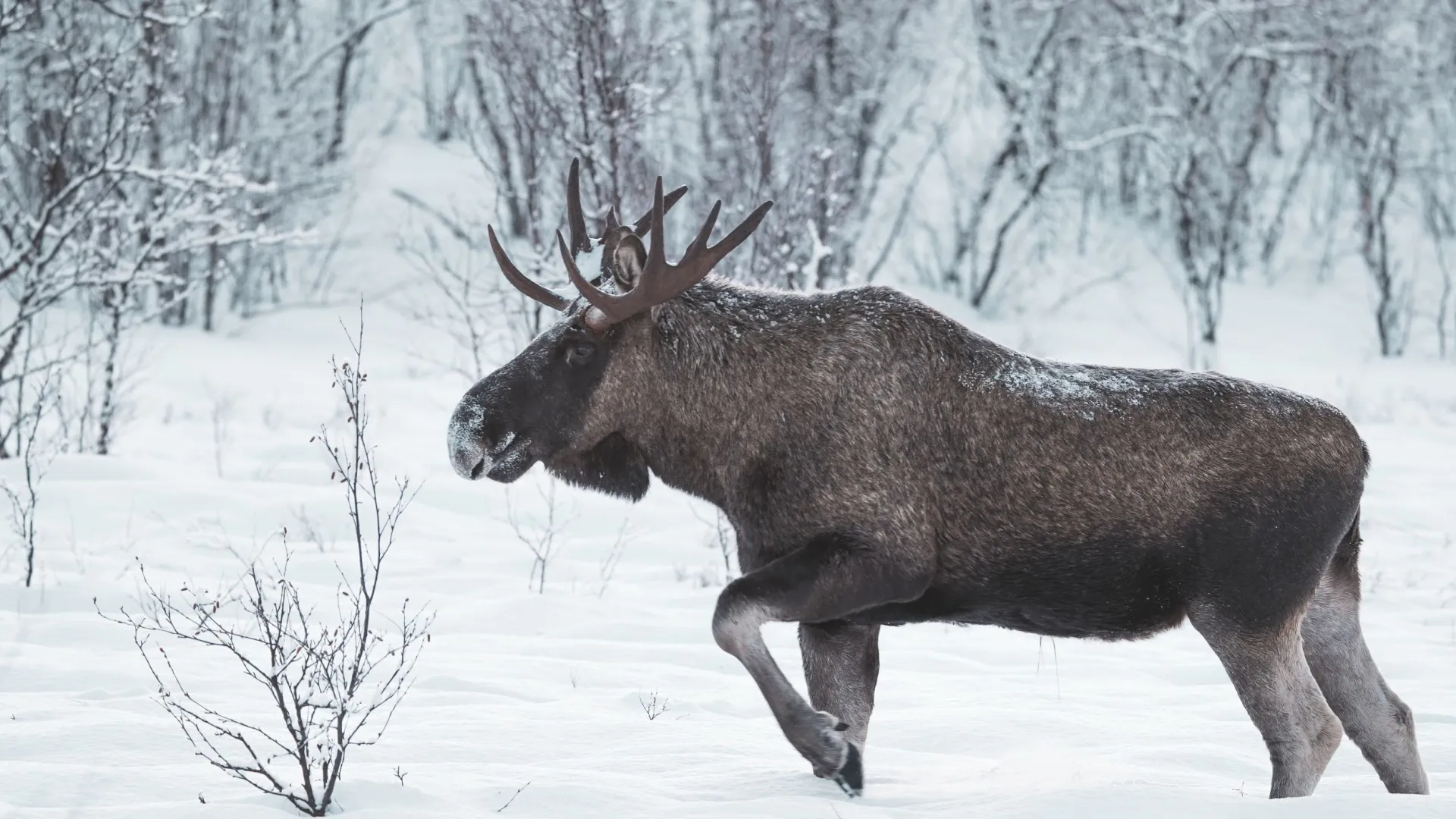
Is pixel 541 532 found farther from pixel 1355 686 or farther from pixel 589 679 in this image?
pixel 1355 686

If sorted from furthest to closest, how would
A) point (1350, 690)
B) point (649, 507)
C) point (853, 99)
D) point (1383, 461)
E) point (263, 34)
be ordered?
point (853, 99)
point (263, 34)
point (1383, 461)
point (649, 507)
point (1350, 690)

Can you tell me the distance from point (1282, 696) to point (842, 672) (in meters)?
1.27

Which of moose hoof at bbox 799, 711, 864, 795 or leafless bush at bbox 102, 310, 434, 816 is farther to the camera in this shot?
moose hoof at bbox 799, 711, 864, 795

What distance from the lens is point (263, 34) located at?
20156 mm

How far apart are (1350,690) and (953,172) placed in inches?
792

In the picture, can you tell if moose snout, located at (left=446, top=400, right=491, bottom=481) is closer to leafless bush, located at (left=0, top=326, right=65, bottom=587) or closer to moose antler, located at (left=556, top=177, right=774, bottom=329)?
moose antler, located at (left=556, top=177, right=774, bottom=329)

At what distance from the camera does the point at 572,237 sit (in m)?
4.95

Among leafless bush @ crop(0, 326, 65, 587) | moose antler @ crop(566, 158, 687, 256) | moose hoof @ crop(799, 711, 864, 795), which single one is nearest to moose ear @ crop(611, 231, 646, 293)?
moose antler @ crop(566, 158, 687, 256)

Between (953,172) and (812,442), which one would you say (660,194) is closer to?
(812,442)

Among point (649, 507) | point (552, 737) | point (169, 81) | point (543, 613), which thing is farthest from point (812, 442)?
point (169, 81)

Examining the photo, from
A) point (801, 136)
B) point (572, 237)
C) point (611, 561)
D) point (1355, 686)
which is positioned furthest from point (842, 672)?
point (801, 136)

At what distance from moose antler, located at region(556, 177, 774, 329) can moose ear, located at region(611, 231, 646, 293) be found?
70 millimetres

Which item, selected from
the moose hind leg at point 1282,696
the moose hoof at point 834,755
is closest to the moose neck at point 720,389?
the moose hoof at point 834,755

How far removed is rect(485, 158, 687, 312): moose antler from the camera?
4.58 metres
